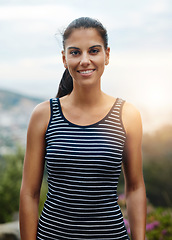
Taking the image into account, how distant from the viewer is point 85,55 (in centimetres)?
144

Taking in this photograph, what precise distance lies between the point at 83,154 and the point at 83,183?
12 cm

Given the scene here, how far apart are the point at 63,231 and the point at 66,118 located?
18.6 inches
